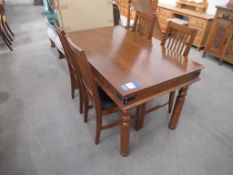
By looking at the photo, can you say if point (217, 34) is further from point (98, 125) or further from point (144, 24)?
point (98, 125)

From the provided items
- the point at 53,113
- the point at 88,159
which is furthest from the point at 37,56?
the point at 88,159

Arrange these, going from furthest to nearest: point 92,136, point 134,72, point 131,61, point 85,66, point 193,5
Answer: point 193,5
point 92,136
point 131,61
point 134,72
point 85,66

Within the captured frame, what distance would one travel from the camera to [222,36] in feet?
10.0

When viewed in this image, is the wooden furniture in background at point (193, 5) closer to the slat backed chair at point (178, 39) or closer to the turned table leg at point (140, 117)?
the slat backed chair at point (178, 39)

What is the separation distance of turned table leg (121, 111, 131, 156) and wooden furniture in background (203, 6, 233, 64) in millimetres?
2622

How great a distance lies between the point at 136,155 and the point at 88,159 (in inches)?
17.5

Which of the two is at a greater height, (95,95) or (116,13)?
(116,13)

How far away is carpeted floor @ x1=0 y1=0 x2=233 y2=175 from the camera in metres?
1.53

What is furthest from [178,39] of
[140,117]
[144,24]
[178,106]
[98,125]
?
[98,125]

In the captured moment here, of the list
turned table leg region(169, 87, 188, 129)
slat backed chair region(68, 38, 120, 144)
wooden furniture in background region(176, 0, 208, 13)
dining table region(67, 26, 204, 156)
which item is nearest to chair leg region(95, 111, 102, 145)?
slat backed chair region(68, 38, 120, 144)

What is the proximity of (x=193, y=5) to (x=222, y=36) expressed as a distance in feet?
3.78

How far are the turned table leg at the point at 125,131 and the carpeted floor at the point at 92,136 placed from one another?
0.29ft

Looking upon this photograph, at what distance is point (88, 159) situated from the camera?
159 cm

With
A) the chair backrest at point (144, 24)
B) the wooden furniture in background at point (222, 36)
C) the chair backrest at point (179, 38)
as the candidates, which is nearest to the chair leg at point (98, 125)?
the chair backrest at point (179, 38)
